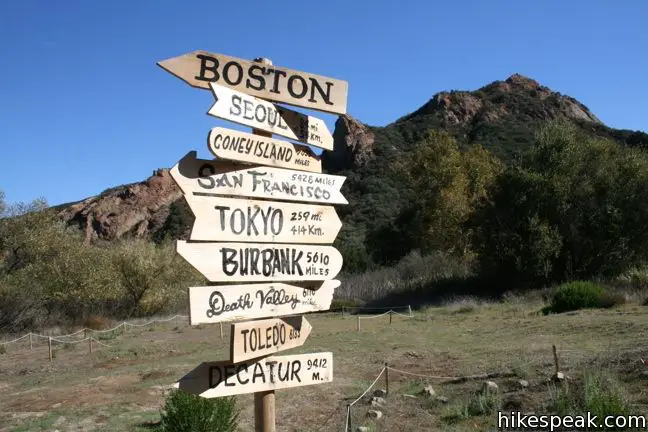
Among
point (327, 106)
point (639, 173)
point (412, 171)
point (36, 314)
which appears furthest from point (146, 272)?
point (327, 106)

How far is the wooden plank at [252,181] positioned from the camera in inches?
136

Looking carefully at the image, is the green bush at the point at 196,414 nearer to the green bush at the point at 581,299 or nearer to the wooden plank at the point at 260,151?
the wooden plank at the point at 260,151

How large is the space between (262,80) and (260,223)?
0.99 m

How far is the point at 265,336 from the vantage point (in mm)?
3717

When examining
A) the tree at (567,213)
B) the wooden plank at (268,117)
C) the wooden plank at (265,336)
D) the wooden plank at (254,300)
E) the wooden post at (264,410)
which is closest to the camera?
the wooden plank at (254,300)

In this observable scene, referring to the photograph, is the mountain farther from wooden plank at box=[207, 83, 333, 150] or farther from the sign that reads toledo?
the sign that reads toledo

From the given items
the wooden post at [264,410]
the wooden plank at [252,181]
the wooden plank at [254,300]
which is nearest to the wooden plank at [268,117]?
the wooden post at [264,410]

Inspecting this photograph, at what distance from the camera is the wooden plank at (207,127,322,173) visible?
3.59 m

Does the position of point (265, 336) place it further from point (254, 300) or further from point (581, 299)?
point (581, 299)

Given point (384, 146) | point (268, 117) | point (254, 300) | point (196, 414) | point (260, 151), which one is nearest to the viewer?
point (254, 300)

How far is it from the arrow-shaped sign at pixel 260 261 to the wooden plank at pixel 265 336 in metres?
0.28

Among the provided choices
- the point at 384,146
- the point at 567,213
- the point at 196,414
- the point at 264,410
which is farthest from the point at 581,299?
the point at 384,146

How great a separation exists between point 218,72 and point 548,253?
86.1 ft

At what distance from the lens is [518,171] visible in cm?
2948
